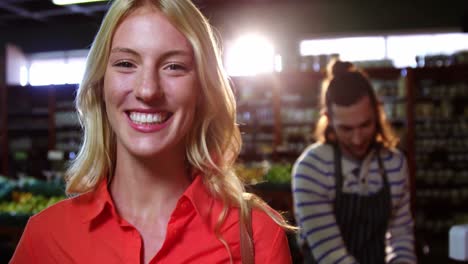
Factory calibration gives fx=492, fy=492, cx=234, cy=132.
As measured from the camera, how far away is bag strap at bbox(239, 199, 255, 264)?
123 cm

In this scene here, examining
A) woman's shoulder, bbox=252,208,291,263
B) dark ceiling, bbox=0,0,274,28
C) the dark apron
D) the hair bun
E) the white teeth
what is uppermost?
dark ceiling, bbox=0,0,274,28

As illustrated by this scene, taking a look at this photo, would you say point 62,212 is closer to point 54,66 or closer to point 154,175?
point 154,175

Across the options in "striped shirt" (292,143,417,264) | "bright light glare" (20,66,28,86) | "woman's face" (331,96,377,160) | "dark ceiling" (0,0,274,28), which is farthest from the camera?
"bright light glare" (20,66,28,86)

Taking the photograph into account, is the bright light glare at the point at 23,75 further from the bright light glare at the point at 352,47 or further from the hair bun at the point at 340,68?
the hair bun at the point at 340,68

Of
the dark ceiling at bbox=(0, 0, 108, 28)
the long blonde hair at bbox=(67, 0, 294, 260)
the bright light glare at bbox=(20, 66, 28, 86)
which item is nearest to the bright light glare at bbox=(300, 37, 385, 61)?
the dark ceiling at bbox=(0, 0, 108, 28)

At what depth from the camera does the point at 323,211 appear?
223cm

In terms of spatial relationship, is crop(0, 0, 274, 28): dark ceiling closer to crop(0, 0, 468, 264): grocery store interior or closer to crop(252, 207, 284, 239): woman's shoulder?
crop(0, 0, 468, 264): grocery store interior

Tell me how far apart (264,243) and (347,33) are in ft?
31.2

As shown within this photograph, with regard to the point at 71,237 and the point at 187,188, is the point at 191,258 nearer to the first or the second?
the point at 187,188

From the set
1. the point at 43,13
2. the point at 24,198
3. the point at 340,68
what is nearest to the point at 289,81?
the point at 24,198

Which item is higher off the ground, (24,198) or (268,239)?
(268,239)

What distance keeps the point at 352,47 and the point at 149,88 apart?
31.4ft

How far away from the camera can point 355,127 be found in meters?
2.33

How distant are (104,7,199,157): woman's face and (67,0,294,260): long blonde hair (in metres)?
0.03
